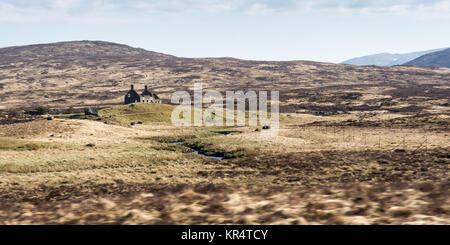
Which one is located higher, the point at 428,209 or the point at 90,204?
the point at 428,209

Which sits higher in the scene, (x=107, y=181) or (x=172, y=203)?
(x=172, y=203)

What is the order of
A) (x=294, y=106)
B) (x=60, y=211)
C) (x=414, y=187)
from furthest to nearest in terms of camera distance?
(x=294, y=106)
(x=60, y=211)
(x=414, y=187)

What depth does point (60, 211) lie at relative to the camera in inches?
362

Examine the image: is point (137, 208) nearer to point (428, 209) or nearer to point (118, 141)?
point (428, 209)

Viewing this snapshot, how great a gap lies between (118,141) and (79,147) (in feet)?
27.1

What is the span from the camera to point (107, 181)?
2958 cm

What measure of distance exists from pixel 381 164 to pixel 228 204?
29.6 meters
